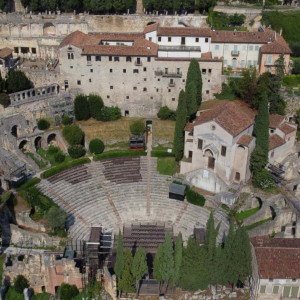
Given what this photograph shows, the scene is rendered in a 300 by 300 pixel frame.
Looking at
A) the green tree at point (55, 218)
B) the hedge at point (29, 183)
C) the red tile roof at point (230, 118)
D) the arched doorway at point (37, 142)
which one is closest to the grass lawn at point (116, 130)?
the arched doorway at point (37, 142)

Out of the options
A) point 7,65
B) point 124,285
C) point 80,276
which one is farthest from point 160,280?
point 7,65

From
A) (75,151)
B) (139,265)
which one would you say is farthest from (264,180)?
(75,151)

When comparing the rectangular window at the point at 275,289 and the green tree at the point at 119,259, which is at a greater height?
the green tree at the point at 119,259

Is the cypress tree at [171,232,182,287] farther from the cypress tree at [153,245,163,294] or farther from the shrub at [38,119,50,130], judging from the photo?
the shrub at [38,119,50,130]

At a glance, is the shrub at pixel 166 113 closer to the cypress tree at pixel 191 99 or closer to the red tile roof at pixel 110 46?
the cypress tree at pixel 191 99

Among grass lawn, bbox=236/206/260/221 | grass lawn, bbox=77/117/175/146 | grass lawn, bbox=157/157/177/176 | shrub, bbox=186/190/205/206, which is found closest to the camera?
grass lawn, bbox=236/206/260/221

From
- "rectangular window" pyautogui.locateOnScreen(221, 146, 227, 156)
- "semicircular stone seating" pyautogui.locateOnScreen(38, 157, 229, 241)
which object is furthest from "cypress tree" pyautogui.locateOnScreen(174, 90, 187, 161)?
"rectangular window" pyautogui.locateOnScreen(221, 146, 227, 156)
